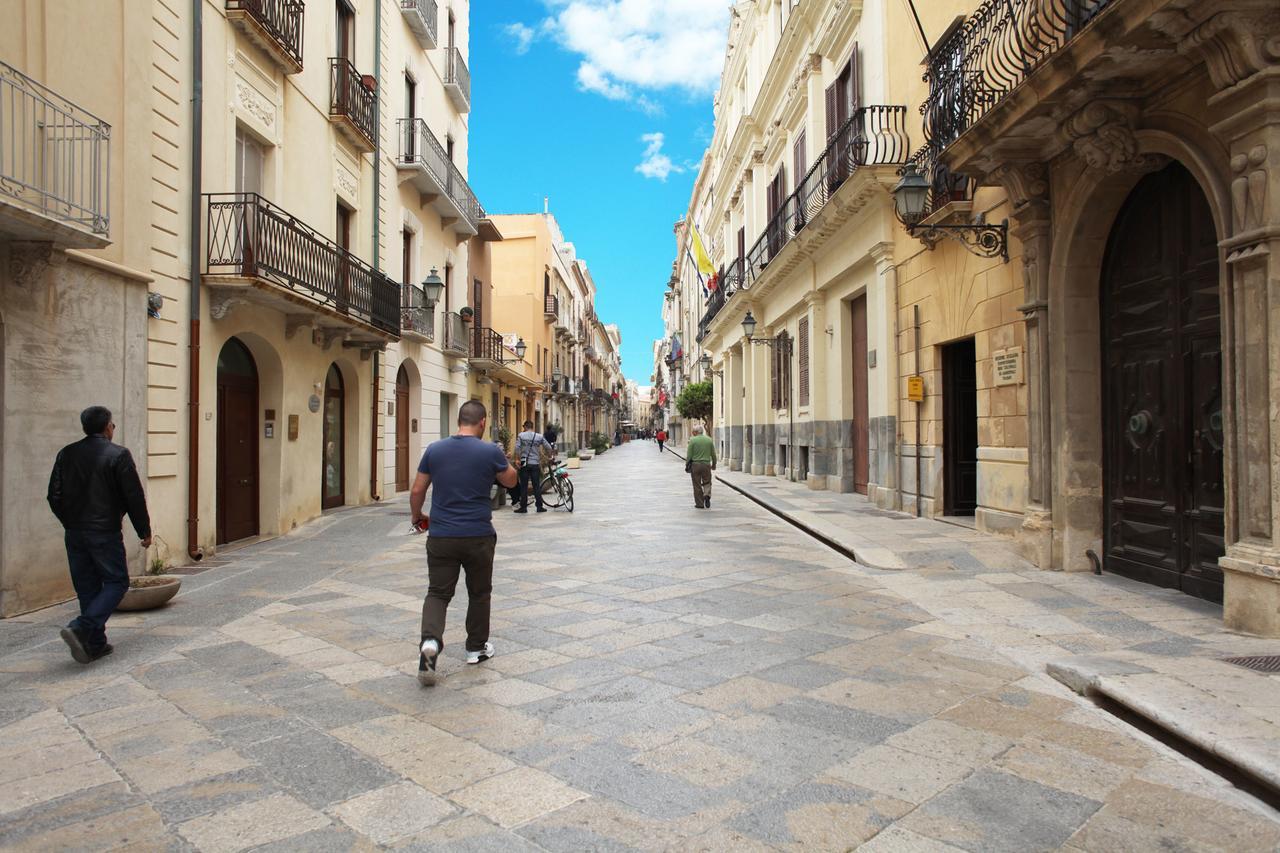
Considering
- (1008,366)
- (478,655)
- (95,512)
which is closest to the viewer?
(478,655)

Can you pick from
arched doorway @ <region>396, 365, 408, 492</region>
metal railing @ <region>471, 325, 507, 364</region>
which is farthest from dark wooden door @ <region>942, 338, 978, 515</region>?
metal railing @ <region>471, 325, 507, 364</region>

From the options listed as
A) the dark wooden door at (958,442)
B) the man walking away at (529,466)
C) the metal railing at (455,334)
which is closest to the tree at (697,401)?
the metal railing at (455,334)

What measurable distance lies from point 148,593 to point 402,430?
38.3ft

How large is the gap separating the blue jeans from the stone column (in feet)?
25.5

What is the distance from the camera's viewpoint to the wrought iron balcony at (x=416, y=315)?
16.4 m

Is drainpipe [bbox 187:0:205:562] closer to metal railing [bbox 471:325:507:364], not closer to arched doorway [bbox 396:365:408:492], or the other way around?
arched doorway [bbox 396:365:408:492]

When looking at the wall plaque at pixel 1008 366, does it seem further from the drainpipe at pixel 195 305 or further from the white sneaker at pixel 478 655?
the drainpipe at pixel 195 305

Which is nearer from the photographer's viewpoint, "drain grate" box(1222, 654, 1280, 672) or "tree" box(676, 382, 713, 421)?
"drain grate" box(1222, 654, 1280, 672)

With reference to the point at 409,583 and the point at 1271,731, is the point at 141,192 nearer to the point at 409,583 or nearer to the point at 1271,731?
the point at 409,583

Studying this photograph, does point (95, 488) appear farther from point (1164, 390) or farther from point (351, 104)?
point (351, 104)

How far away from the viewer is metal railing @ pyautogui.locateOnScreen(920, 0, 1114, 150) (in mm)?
6895

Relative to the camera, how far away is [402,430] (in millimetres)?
17891

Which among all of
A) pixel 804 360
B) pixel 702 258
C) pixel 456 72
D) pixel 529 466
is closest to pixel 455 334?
pixel 456 72

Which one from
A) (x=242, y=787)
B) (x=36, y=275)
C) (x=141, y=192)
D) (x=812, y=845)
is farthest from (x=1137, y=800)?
(x=141, y=192)
